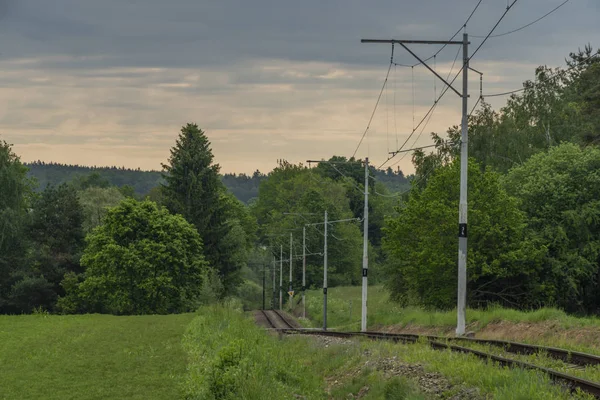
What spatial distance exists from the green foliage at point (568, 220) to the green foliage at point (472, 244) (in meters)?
1.39

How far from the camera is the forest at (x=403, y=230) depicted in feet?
178

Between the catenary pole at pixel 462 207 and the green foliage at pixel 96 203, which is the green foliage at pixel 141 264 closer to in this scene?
the green foliage at pixel 96 203

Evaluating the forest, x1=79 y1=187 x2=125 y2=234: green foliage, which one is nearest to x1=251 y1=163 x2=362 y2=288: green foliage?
the forest

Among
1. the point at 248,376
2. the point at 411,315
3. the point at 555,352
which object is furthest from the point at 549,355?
the point at 411,315

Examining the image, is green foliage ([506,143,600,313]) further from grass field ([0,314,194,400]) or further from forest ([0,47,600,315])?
grass field ([0,314,194,400])

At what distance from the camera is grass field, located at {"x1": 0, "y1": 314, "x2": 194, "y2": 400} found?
21.5 m

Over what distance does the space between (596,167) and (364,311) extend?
18146mm

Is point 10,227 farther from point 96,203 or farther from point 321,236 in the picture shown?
point 321,236

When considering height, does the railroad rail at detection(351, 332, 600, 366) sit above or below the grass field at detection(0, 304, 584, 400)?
above

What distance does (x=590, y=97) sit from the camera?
82938mm

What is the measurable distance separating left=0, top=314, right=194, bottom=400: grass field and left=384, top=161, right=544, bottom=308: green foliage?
16.6 metres

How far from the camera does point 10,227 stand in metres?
82.1

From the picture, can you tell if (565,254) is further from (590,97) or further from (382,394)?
(382,394)

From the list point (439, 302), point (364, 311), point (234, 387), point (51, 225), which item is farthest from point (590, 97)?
point (234, 387)
